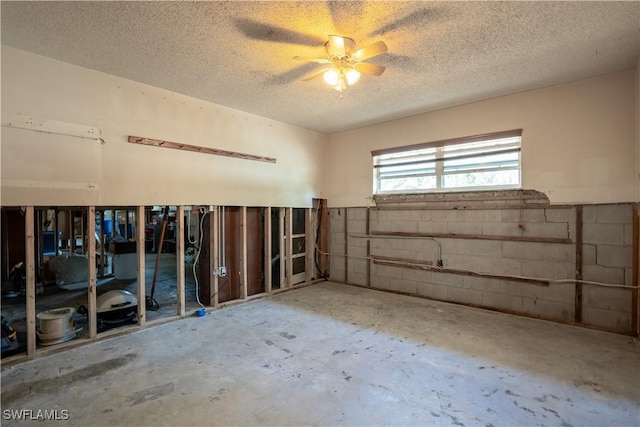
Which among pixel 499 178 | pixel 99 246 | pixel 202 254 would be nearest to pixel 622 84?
pixel 499 178

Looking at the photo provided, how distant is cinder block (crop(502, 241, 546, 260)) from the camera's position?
3902mm

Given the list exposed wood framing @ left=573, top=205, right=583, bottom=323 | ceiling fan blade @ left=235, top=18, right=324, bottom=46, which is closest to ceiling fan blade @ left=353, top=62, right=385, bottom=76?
ceiling fan blade @ left=235, top=18, right=324, bottom=46

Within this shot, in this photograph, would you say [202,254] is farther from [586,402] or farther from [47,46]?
[586,402]

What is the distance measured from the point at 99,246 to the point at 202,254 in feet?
11.4

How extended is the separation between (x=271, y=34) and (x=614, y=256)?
4.32 metres

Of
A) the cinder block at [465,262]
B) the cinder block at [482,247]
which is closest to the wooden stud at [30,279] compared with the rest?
the cinder block at [465,262]

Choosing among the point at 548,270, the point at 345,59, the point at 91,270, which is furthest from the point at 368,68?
the point at 91,270

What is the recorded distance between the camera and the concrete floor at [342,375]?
2076 millimetres

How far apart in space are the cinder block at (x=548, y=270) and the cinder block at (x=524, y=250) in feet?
0.25

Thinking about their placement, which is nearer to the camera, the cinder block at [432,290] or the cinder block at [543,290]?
the cinder block at [543,290]

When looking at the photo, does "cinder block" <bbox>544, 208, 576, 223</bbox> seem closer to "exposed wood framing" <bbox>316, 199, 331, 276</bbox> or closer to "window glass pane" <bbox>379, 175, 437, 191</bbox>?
"window glass pane" <bbox>379, 175, 437, 191</bbox>

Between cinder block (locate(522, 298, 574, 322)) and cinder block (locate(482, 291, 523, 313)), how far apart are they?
69 millimetres

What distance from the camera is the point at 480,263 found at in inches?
171

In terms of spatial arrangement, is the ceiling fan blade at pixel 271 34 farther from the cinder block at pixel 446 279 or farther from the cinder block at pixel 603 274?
the cinder block at pixel 603 274
